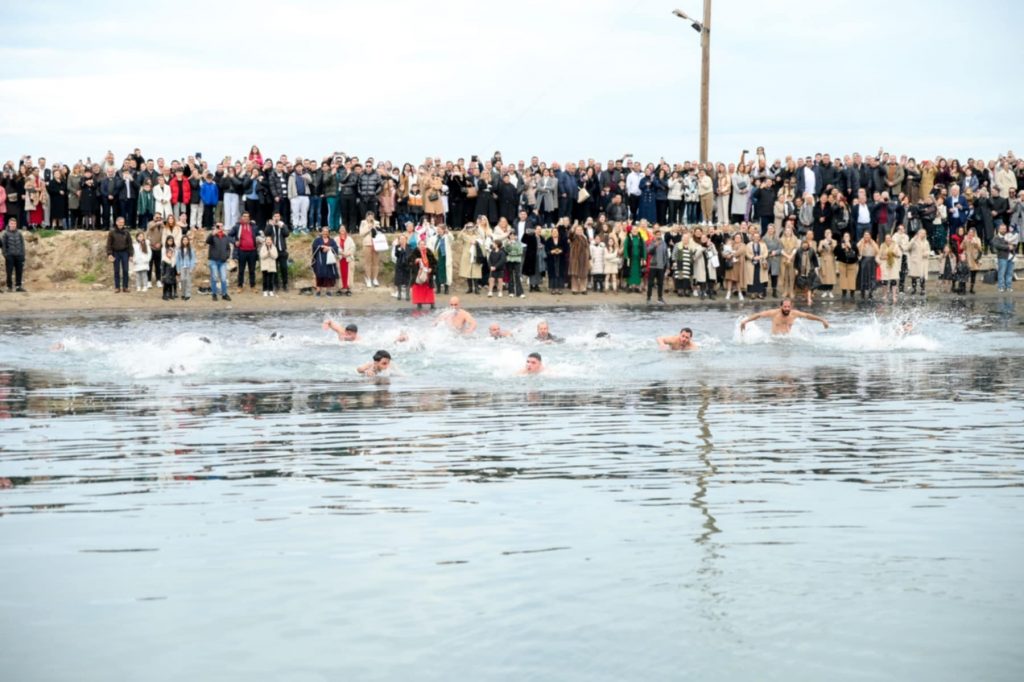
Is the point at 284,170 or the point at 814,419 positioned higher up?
the point at 284,170

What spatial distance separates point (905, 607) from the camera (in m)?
10.2

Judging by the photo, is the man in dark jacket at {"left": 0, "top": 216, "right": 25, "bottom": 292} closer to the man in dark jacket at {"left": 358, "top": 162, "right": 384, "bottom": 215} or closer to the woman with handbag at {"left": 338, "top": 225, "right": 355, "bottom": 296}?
the woman with handbag at {"left": 338, "top": 225, "right": 355, "bottom": 296}

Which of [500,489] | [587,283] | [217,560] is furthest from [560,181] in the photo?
[217,560]

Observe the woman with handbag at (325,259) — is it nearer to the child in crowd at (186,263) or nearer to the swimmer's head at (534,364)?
the child in crowd at (186,263)

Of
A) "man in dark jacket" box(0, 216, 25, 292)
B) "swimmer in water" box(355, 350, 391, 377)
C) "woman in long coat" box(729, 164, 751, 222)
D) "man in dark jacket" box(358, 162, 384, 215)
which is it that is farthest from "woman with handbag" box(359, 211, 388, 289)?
"swimmer in water" box(355, 350, 391, 377)

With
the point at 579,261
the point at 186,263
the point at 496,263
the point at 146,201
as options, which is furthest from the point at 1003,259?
the point at 146,201

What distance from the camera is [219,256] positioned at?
3928 cm

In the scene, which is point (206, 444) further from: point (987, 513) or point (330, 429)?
point (987, 513)

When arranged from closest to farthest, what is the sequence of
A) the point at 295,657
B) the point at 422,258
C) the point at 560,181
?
1. the point at 295,657
2. the point at 422,258
3. the point at 560,181

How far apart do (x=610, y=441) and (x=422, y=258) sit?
72.8ft

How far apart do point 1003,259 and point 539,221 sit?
13.7 m

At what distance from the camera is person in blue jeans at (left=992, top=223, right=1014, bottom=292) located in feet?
142

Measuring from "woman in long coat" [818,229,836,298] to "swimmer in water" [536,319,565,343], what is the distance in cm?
1597

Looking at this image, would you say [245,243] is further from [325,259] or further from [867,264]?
[867,264]
